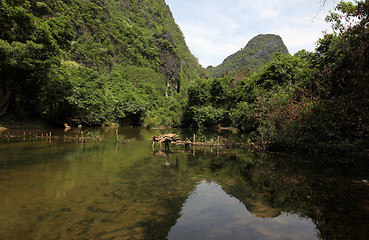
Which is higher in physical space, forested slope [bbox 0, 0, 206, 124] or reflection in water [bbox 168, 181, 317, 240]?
forested slope [bbox 0, 0, 206, 124]

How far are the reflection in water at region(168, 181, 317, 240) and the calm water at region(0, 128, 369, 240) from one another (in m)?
0.02

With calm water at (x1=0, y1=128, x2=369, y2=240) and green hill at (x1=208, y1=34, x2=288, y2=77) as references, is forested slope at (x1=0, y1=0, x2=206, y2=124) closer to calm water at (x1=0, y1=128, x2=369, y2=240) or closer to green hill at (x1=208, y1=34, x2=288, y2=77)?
calm water at (x1=0, y1=128, x2=369, y2=240)

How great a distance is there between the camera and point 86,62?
146ft

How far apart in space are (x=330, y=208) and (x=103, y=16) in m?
62.4

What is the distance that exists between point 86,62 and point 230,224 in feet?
157

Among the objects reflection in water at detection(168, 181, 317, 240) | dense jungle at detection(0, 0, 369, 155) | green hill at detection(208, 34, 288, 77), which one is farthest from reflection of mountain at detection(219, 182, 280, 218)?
green hill at detection(208, 34, 288, 77)

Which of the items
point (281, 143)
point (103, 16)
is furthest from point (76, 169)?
point (103, 16)

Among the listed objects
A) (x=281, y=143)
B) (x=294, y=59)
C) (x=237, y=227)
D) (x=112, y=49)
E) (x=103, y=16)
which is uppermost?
(x=103, y=16)

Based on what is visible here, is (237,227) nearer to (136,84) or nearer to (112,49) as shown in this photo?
(136,84)

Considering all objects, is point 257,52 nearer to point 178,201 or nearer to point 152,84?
point 152,84

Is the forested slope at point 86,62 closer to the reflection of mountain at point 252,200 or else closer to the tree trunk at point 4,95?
the tree trunk at point 4,95

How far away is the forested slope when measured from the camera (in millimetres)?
20047

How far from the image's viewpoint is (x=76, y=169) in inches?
344

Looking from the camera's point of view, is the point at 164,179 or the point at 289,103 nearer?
the point at 164,179
